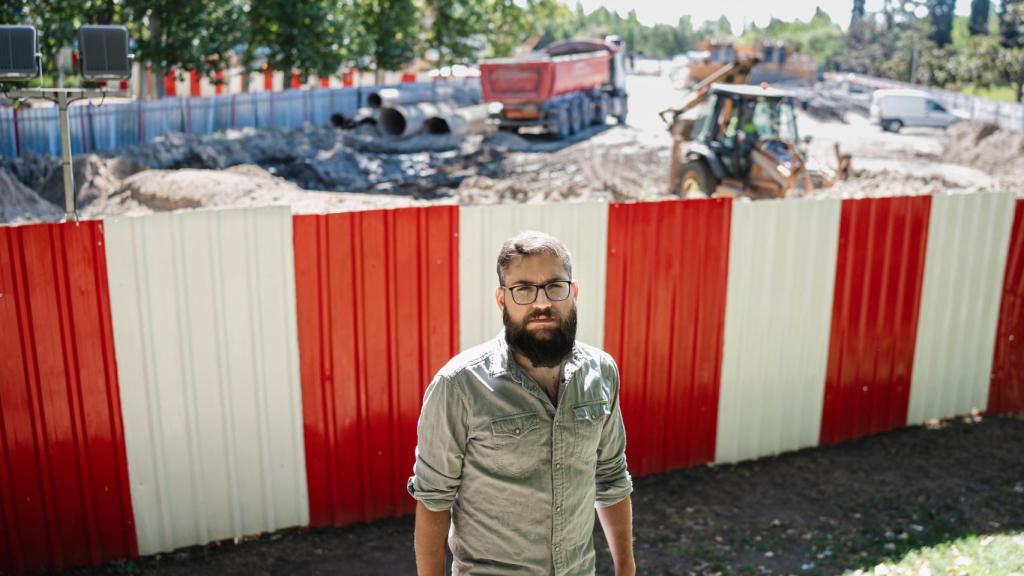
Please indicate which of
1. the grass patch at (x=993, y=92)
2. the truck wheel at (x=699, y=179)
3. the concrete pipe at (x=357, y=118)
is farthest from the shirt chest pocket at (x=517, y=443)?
the grass patch at (x=993, y=92)

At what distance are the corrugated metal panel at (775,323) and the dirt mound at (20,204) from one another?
36.0 feet

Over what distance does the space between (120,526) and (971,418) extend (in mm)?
5971

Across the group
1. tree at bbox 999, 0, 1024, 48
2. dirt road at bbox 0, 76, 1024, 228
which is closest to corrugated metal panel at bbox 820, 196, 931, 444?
dirt road at bbox 0, 76, 1024, 228

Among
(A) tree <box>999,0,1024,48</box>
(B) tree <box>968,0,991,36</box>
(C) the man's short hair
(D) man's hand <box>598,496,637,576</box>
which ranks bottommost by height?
(D) man's hand <box>598,496,637,576</box>

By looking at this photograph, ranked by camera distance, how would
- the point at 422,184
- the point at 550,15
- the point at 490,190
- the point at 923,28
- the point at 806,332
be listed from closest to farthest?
1. the point at 806,332
2. the point at 490,190
3. the point at 422,184
4. the point at 550,15
5. the point at 923,28

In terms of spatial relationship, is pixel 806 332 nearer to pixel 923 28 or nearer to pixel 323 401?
pixel 323 401

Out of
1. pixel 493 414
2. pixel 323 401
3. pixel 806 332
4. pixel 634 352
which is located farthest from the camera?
pixel 806 332

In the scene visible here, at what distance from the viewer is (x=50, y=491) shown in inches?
167

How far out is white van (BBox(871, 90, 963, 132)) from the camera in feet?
110

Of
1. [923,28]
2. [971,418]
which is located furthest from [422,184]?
[923,28]

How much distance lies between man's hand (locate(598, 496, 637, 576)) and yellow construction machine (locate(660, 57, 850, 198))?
11.7m

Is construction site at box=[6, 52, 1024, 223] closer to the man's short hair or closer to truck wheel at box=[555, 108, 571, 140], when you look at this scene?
truck wheel at box=[555, 108, 571, 140]

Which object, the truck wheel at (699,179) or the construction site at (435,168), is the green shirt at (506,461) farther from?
the truck wheel at (699,179)

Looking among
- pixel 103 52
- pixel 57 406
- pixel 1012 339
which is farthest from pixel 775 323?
pixel 103 52
